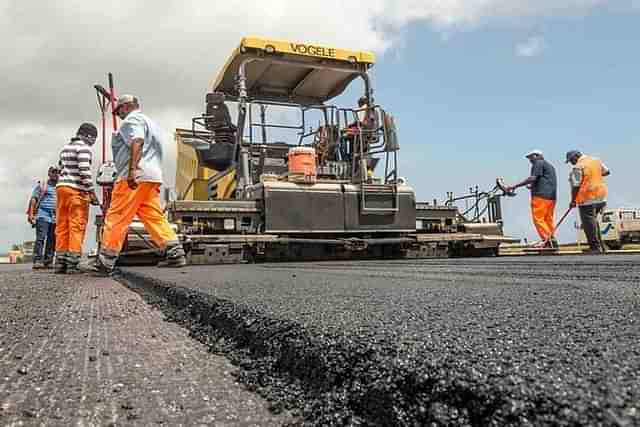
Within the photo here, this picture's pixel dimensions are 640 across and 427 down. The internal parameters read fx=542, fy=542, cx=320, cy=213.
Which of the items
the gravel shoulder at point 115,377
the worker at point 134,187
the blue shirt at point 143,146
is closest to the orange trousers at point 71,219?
the worker at point 134,187

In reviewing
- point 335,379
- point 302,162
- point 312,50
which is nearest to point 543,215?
point 302,162

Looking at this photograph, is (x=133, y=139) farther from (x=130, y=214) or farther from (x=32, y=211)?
(x=32, y=211)

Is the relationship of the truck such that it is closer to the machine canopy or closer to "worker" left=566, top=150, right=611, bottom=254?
"worker" left=566, top=150, right=611, bottom=254

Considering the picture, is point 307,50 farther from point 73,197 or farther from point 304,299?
point 304,299

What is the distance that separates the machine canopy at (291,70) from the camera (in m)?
6.45

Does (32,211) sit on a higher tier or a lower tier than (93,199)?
higher

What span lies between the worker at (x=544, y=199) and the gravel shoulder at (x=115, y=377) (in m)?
6.59

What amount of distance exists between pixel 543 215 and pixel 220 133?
4.47 m

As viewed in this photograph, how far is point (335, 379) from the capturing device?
0.89 metres

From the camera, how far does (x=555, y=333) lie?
Answer: 0.93m

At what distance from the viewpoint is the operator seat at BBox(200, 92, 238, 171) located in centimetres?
662

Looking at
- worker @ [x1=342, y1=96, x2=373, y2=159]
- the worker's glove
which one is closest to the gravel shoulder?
the worker's glove

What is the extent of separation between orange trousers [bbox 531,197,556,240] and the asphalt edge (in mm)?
6727

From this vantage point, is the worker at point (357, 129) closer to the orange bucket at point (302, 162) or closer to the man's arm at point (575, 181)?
the orange bucket at point (302, 162)
